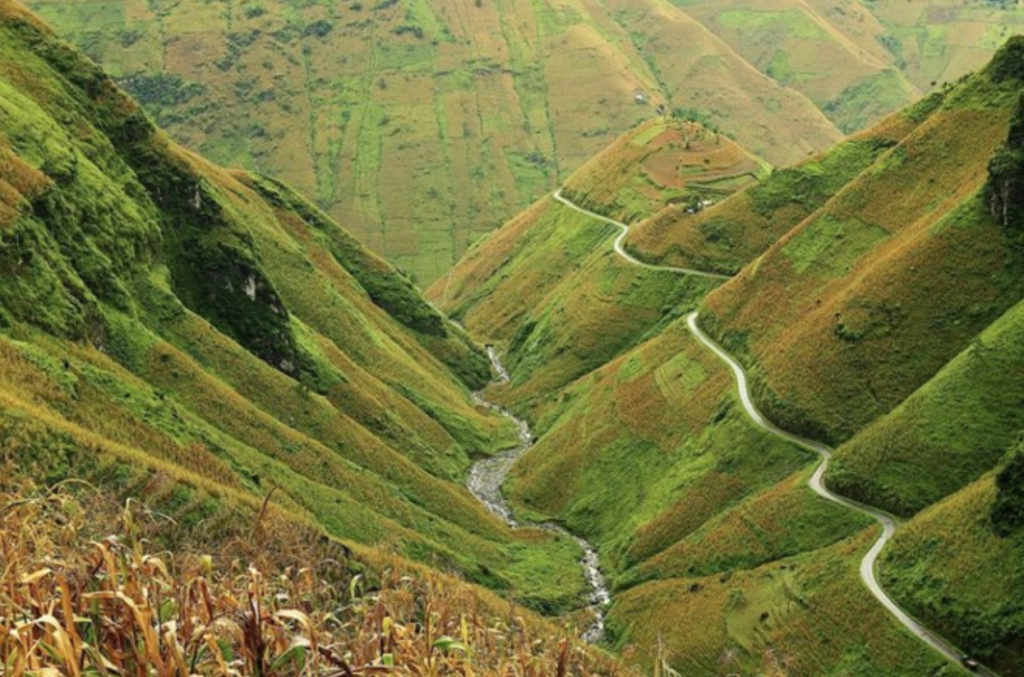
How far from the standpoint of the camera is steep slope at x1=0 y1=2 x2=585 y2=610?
78.4 m

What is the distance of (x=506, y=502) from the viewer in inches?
5650

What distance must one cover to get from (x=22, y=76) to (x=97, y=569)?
122942 mm

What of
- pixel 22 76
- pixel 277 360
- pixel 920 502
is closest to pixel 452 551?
pixel 277 360

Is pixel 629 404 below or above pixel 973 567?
below

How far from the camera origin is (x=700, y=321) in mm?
150375

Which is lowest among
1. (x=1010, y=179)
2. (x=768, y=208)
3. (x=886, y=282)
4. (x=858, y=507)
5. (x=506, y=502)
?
(x=506, y=502)

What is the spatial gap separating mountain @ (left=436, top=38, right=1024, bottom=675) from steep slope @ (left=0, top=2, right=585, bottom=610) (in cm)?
1434

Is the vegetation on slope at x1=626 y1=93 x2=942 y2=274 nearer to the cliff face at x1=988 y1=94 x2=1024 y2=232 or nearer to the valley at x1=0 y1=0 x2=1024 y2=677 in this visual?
the valley at x1=0 y1=0 x2=1024 y2=677

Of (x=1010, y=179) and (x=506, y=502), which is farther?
(x=506, y=502)

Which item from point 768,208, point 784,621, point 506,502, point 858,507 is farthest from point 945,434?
point 768,208

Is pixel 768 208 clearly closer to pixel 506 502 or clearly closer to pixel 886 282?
pixel 886 282

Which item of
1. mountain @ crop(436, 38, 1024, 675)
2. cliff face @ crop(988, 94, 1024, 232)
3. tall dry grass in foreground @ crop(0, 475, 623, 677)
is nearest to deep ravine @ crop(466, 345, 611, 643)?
mountain @ crop(436, 38, 1024, 675)

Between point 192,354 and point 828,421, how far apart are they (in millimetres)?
73662

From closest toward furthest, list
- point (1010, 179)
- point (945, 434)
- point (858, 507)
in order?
point (945, 434), point (858, 507), point (1010, 179)
